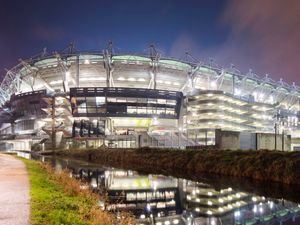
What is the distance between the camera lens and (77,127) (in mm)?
95562

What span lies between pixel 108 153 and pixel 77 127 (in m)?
52.1

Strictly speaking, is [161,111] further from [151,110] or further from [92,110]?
Answer: [92,110]

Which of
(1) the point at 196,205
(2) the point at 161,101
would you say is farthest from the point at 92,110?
(1) the point at 196,205

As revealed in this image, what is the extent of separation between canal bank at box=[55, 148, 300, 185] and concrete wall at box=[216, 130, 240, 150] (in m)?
5.61

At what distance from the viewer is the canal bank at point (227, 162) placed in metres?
19.8

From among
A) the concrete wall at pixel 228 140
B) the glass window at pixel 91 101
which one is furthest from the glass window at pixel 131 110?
the concrete wall at pixel 228 140

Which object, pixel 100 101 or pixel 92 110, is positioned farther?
pixel 92 110

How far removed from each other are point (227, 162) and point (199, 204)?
1166 centimetres

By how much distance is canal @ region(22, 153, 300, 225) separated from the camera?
11211 mm

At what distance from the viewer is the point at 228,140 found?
3619 cm

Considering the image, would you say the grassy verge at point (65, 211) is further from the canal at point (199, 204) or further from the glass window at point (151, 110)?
the glass window at point (151, 110)

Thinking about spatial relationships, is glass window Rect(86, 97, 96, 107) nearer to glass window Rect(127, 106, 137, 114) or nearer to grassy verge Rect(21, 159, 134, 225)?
glass window Rect(127, 106, 137, 114)

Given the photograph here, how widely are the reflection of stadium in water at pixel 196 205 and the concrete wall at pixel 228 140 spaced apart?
1750cm

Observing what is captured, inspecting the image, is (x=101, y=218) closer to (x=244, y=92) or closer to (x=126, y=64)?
(x=126, y=64)
